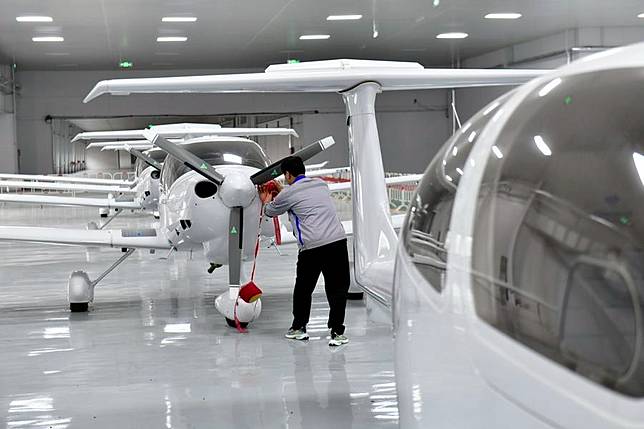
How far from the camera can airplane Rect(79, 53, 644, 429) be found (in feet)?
4.56

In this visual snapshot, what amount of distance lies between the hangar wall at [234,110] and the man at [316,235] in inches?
1024

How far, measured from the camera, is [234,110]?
34.0 m

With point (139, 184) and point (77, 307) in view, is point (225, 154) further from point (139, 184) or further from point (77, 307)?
point (139, 184)

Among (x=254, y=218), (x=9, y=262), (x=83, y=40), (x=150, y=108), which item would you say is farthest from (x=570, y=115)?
(x=150, y=108)

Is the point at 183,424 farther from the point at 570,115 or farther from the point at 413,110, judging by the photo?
the point at 413,110

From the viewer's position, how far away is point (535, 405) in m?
1.45

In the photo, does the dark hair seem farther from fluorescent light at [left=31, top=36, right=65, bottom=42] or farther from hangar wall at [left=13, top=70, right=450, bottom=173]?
hangar wall at [left=13, top=70, right=450, bottom=173]

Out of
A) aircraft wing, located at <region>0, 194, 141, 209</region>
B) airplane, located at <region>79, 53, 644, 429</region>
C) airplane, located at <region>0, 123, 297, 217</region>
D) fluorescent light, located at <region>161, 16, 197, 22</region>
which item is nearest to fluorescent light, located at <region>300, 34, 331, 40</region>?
fluorescent light, located at <region>161, 16, 197, 22</region>

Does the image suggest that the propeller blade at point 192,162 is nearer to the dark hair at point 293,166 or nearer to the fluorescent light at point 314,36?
the dark hair at point 293,166

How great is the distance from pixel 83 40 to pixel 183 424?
2070cm

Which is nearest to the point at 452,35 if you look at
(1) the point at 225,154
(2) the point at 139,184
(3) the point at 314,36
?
(3) the point at 314,36

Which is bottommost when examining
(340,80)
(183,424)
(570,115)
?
(183,424)

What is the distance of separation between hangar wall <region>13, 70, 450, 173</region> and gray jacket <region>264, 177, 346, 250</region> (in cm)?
2609

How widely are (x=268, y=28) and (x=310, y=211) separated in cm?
1613
